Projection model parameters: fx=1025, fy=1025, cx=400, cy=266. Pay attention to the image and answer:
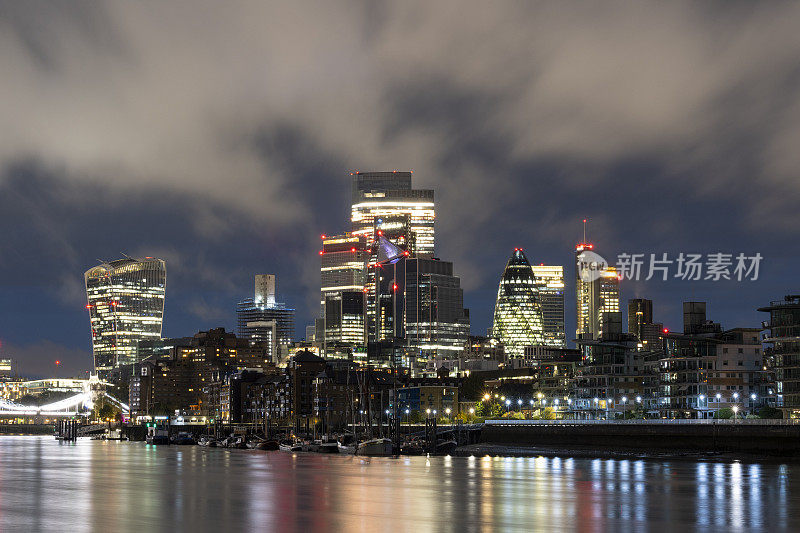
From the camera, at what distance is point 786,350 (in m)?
156

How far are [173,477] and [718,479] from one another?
57146 mm

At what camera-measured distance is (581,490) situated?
8906 centimetres

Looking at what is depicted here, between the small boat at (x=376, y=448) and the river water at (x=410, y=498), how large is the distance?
50505 millimetres

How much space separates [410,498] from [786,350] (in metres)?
94.5

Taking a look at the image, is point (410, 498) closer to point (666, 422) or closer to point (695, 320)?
point (666, 422)

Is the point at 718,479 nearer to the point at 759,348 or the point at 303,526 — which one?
the point at 303,526

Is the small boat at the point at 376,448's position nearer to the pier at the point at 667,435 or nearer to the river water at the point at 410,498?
the pier at the point at 667,435

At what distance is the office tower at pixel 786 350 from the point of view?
154 m

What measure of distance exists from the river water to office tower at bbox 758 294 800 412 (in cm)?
2752

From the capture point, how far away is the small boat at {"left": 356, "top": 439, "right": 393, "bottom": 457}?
595 ft

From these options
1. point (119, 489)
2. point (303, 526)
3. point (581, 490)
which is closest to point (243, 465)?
point (119, 489)

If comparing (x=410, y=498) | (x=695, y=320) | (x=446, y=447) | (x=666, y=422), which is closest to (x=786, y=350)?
(x=666, y=422)

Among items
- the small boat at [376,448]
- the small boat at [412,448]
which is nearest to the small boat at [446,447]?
the small boat at [412,448]

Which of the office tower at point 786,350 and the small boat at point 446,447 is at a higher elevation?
the office tower at point 786,350
